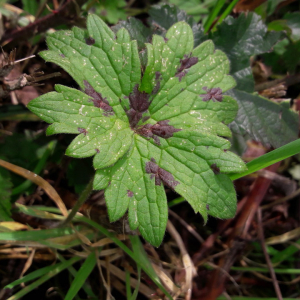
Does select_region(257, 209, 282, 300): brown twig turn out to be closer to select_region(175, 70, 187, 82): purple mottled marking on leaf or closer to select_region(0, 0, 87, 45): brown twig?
select_region(175, 70, 187, 82): purple mottled marking on leaf

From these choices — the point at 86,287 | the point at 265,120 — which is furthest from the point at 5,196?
the point at 265,120

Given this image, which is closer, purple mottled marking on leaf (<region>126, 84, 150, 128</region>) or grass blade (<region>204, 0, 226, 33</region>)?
purple mottled marking on leaf (<region>126, 84, 150, 128</region>)

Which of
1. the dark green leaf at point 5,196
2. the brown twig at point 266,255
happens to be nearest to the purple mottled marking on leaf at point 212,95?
the brown twig at point 266,255

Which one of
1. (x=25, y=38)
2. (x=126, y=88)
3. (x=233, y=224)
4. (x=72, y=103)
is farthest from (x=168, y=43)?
(x=233, y=224)

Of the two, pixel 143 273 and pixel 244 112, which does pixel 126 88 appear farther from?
pixel 143 273

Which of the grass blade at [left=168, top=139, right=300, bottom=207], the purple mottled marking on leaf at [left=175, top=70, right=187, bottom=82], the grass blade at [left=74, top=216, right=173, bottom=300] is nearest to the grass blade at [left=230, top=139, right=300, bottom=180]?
the grass blade at [left=168, top=139, right=300, bottom=207]
